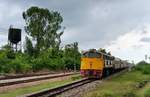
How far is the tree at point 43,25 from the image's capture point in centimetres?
8881

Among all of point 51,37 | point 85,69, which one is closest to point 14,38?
point 51,37

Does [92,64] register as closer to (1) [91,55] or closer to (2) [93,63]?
(2) [93,63]

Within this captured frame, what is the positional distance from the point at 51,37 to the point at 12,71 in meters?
39.6

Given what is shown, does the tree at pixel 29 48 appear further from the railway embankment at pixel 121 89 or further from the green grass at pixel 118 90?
the green grass at pixel 118 90

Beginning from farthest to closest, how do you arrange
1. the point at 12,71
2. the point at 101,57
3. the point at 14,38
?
the point at 14,38, the point at 12,71, the point at 101,57

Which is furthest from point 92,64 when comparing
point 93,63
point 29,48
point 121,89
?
point 29,48

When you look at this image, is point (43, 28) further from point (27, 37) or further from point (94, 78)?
point (94, 78)

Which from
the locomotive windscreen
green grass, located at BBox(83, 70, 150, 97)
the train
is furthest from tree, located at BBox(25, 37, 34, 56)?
green grass, located at BBox(83, 70, 150, 97)

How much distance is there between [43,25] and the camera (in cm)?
8969

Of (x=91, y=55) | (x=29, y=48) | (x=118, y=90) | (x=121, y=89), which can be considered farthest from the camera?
(x=29, y=48)

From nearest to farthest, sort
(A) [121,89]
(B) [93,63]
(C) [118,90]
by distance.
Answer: (C) [118,90], (A) [121,89], (B) [93,63]

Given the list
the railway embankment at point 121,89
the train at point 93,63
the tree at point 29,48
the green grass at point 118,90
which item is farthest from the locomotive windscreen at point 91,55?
the tree at point 29,48

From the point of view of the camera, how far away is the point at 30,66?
55750mm

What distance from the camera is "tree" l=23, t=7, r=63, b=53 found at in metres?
88.8
